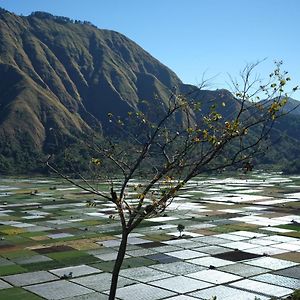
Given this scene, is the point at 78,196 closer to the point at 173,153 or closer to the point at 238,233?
the point at 238,233

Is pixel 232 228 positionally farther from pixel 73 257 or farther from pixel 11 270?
pixel 11 270

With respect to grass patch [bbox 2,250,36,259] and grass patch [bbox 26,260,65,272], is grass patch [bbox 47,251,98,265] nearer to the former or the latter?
A: grass patch [bbox 26,260,65,272]

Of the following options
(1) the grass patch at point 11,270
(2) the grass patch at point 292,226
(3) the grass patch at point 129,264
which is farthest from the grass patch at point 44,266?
(2) the grass patch at point 292,226

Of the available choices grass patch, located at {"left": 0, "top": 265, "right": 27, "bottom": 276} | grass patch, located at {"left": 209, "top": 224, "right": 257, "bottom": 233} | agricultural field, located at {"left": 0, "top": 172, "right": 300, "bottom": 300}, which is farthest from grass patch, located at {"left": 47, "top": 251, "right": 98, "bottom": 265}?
grass patch, located at {"left": 209, "top": 224, "right": 257, "bottom": 233}

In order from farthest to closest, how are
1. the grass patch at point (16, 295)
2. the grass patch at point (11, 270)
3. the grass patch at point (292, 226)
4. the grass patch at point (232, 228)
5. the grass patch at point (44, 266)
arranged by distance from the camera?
the grass patch at point (292, 226) → the grass patch at point (232, 228) → the grass patch at point (44, 266) → the grass patch at point (11, 270) → the grass patch at point (16, 295)

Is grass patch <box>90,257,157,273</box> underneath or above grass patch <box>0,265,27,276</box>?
above

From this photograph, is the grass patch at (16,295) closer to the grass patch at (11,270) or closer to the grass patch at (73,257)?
the grass patch at (11,270)

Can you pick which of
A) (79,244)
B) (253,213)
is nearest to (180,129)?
(79,244)

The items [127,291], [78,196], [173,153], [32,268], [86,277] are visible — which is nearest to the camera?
[173,153]

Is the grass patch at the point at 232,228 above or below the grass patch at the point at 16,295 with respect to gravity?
above
